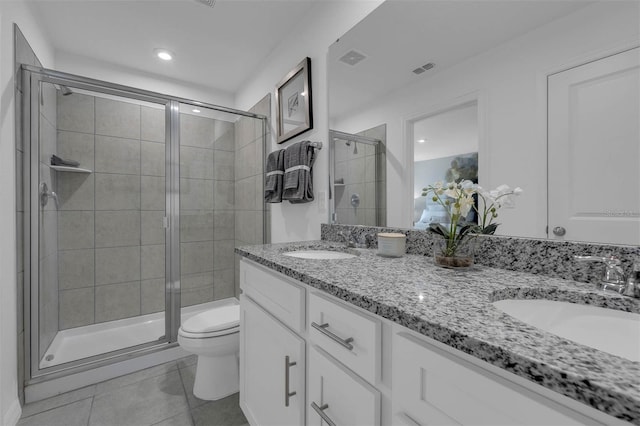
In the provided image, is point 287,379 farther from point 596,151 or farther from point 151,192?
point 151,192

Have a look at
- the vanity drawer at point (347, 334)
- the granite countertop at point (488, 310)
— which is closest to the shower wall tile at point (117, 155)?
the granite countertop at point (488, 310)

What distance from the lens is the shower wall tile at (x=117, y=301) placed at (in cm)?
235

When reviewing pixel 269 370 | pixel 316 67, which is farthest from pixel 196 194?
pixel 269 370

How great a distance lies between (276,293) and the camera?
1014 millimetres

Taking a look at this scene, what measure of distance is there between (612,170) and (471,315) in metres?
0.54

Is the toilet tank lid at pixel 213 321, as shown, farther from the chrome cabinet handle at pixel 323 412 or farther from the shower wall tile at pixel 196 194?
the chrome cabinet handle at pixel 323 412

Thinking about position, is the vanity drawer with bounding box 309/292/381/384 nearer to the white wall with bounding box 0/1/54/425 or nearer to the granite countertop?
the granite countertop

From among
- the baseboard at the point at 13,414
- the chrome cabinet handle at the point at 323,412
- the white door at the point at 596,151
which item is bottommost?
the baseboard at the point at 13,414

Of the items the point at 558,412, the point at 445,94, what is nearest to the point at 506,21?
the point at 445,94

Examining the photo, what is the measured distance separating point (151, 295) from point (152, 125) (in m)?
1.49

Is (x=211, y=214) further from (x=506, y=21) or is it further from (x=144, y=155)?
(x=506, y=21)

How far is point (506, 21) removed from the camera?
88cm

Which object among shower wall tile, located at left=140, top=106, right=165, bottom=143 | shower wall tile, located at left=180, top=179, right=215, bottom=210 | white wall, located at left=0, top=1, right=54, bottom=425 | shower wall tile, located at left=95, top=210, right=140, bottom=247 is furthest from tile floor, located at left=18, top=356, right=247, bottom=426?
shower wall tile, located at left=140, top=106, right=165, bottom=143

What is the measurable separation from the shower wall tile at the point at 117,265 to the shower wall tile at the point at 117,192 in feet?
1.22
